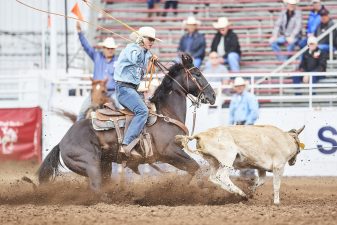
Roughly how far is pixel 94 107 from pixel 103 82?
0.48 m

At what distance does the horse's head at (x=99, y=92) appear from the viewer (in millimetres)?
14617

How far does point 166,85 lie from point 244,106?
3466 millimetres

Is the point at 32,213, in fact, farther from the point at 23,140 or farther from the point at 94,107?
the point at 23,140

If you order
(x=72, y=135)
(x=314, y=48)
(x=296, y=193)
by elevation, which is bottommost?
(x=296, y=193)

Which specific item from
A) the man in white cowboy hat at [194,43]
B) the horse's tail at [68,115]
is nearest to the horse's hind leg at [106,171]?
the horse's tail at [68,115]

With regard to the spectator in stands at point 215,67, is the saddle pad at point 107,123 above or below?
below

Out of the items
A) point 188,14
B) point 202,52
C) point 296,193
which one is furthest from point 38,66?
point 296,193

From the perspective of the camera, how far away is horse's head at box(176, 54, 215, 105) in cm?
1179

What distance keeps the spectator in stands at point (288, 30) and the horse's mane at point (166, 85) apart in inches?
264

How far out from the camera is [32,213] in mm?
9969

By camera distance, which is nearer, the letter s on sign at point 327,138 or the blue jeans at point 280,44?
the letter s on sign at point 327,138

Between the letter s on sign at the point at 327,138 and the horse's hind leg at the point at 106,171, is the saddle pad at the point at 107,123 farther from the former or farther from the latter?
the letter s on sign at the point at 327,138

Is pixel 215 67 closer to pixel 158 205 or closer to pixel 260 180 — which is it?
pixel 260 180

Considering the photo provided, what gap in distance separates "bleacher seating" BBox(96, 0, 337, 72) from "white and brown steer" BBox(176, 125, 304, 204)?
8.05m
